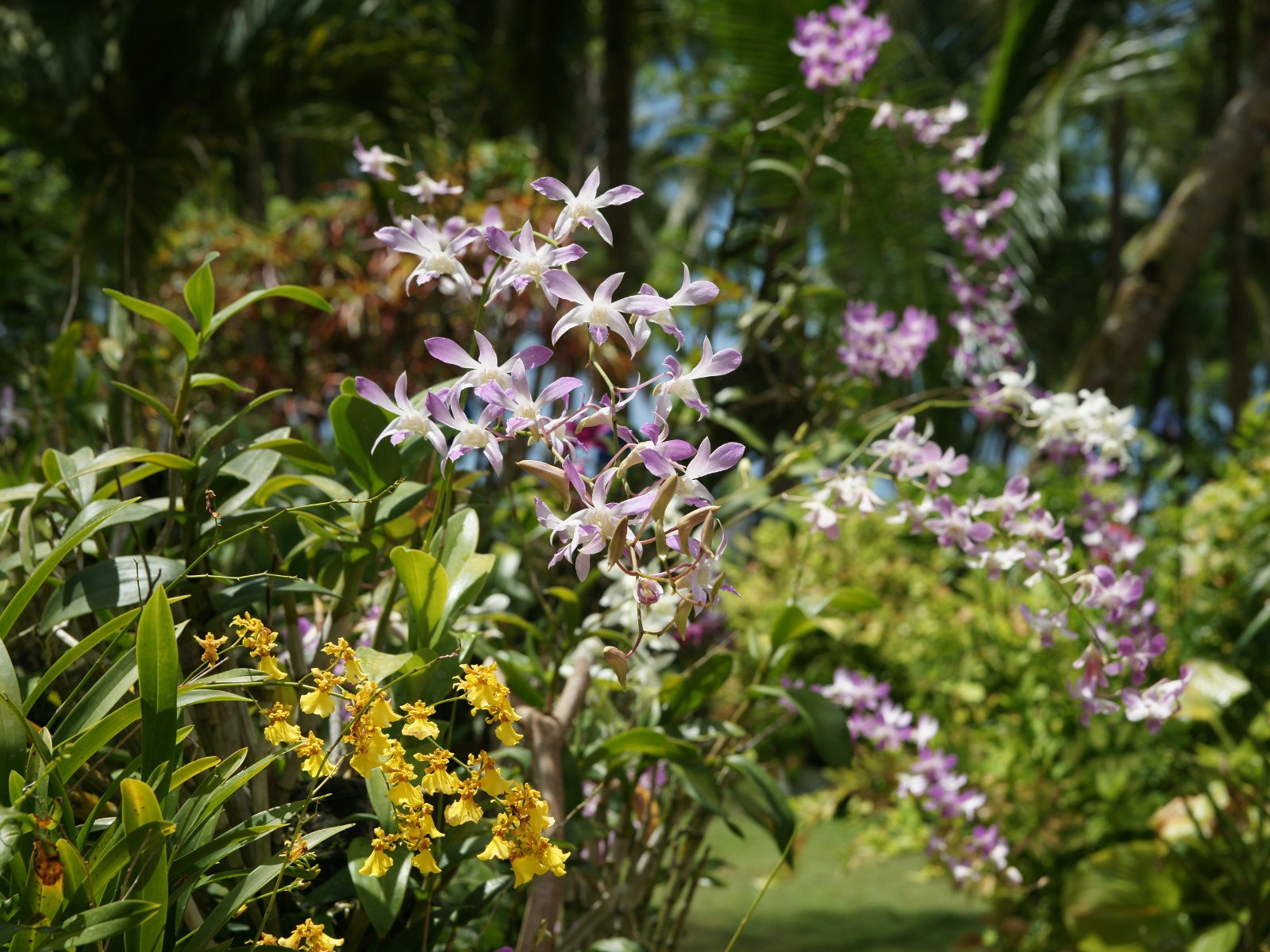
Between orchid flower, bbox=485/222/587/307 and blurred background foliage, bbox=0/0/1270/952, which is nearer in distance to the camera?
orchid flower, bbox=485/222/587/307

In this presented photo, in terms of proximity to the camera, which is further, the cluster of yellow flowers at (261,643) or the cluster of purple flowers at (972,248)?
the cluster of purple flowers at (972,248)

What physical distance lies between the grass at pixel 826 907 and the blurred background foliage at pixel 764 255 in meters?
0.18

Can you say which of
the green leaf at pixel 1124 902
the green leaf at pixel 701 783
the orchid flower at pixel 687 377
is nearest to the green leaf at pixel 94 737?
the orchid flower at pixel 687 377

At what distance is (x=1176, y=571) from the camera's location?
97.5 inches

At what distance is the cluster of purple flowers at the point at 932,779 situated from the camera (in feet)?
5.53

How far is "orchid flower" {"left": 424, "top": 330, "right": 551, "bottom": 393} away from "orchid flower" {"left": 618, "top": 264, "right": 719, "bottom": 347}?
61 millimetres

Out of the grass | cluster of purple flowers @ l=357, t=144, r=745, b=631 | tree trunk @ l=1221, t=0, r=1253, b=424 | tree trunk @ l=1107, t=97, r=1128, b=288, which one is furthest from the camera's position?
tree trunk @ l=1107, t=97, r=1128, b=288

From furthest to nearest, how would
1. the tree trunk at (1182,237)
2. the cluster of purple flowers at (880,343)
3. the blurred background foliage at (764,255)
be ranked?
the tree trunk at (1182,237) < the blurred background foliage at (764,255) < the cluster of purple flowers at (880,343)

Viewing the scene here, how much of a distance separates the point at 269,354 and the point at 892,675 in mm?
2580

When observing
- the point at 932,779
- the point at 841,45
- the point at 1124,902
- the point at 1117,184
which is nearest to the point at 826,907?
the point at 1124,902

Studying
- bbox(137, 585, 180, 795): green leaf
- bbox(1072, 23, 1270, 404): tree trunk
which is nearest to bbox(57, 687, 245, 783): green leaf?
bbox(137, 585, 180, 795): green leaf

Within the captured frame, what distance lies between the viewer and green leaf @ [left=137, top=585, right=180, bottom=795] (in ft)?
2.02

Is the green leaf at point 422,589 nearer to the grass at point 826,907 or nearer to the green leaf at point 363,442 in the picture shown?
the green leaf at point 363,442

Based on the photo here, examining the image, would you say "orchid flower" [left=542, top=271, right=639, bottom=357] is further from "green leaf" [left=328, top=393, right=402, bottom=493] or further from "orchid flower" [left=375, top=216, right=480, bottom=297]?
A: "green leaf" [left=328, top=393, right=402, bottom=493]
